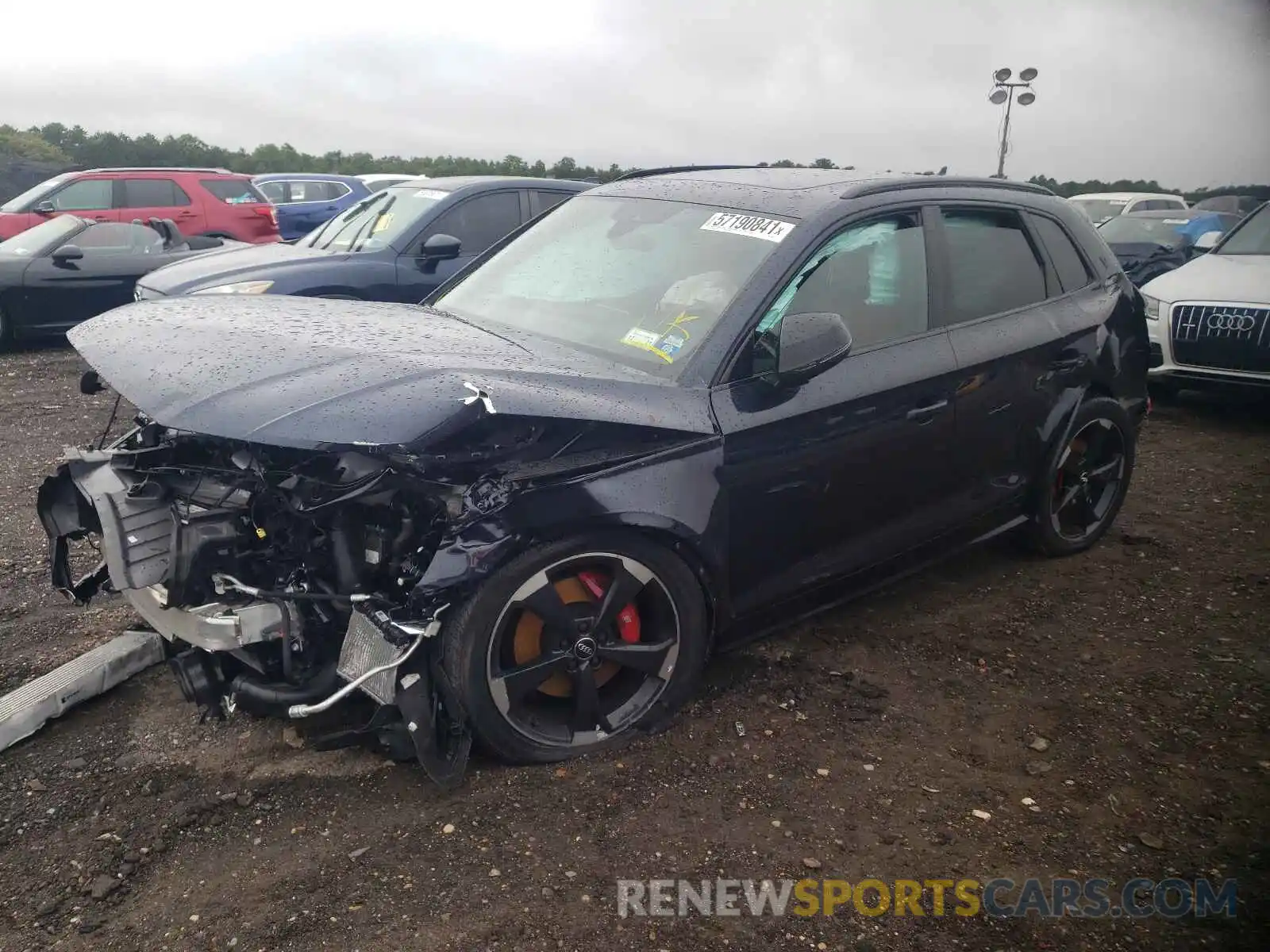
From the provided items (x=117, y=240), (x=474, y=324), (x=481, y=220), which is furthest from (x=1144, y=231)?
(x=117, y=240)

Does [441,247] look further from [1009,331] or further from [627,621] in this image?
[627,621]

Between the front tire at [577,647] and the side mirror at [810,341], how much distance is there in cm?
69

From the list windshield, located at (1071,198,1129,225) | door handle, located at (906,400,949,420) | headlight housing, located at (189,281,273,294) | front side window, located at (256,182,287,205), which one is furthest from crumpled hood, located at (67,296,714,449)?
windshield, located at (1071,198,1129,225)

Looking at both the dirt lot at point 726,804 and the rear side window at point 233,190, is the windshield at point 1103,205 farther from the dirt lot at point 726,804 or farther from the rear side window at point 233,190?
the dirt lot at point 726,804

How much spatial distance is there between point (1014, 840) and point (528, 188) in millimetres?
6043

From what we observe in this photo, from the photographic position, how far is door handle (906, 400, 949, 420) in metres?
3.37

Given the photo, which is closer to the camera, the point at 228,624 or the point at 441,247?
the point at 228,624

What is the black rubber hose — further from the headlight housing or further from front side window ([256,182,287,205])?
front side window ([256,182,287,205])

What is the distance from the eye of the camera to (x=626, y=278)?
3.41 metres

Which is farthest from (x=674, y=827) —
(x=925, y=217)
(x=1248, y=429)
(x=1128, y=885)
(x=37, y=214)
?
(x=37, y=214)

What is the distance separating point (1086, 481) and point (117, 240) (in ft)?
30.0

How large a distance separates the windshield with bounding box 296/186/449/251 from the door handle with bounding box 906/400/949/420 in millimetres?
4594

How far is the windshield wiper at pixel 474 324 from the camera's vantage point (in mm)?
3182

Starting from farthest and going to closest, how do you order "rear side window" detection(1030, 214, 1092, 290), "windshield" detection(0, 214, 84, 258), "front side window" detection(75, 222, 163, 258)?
"front side window" detection(75, 222, 163, 258), "windshield" detection(0, 214, 84, 258), "rear side window" detection(1030, 214, 1092, 290)
